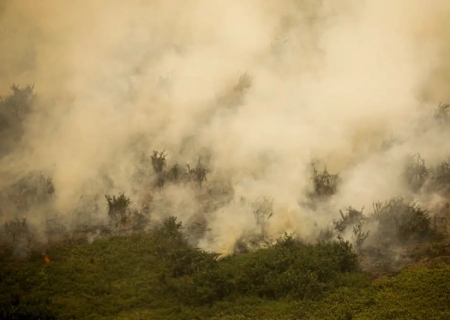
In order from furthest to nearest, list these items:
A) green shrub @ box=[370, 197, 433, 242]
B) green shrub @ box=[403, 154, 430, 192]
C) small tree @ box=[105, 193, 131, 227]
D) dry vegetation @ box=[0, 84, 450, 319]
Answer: small tree @ box=[105, 193, 131, 227] → green shrub @ box=[403, 154, 430, 192] → green shrub @ box=[370, 197, 433, 242] → dry vegetation @ box=[0, 84, 450, 319]

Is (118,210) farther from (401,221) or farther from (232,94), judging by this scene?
(401,221)

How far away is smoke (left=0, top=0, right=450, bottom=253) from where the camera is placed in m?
17.0

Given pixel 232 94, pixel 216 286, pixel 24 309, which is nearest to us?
pixel 24 309

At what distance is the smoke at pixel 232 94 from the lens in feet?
55.7

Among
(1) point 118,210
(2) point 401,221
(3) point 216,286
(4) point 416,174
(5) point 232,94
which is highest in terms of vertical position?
(5) point 232,94

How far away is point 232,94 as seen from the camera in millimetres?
20875

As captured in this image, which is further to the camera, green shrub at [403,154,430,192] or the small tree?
the small tree

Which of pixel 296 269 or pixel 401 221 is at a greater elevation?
pixel 401 221

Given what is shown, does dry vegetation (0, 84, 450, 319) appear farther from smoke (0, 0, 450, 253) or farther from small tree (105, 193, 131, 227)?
smoke (0, 0, 450, 253)

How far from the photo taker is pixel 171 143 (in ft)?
62.5

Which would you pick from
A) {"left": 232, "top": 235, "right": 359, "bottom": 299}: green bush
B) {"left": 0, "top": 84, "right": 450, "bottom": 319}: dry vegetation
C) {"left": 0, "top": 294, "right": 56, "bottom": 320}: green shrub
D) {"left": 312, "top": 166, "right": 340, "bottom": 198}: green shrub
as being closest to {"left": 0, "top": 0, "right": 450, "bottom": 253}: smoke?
{"left": 312, "top": 166, "right": 340, "bottom": 198}: green shrub

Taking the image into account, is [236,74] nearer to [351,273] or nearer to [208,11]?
[208,11]

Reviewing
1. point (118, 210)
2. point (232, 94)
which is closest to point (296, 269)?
point (118, 210)

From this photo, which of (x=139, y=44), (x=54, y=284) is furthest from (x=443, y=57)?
(x=54, y=284)
